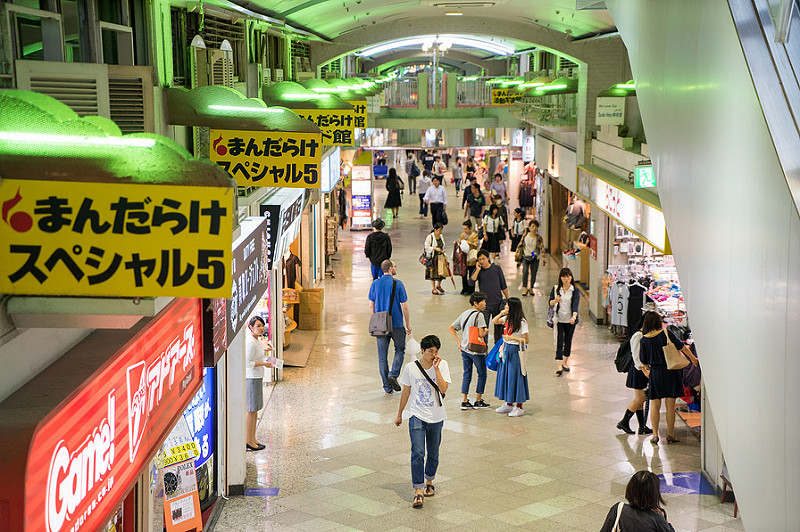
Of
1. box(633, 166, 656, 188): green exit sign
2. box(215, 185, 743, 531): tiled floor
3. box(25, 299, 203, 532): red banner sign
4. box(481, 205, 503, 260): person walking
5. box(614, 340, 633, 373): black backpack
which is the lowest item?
box(215, 185, 743, 531): tiled floor

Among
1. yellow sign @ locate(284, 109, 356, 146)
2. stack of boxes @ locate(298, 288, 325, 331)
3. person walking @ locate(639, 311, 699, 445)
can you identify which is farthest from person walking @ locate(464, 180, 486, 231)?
person walking @ locate(639, 311, 699, 445)

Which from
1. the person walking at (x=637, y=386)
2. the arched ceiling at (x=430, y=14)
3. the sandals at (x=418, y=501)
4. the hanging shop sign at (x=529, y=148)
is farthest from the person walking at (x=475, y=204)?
the sandals at (x=418, y=501)

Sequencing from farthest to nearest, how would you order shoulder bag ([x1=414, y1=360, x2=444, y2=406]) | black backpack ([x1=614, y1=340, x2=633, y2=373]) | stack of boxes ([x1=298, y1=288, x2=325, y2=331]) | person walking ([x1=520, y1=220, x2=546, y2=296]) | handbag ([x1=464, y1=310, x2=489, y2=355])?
1. person walking ([x1=520, y1=220, x2=546, y2=296])
2. stack of boxes ([x1=298, y1=288, x2=325, y2=331])
3. handbag ([x1=464, y1=310, x2=489, y2=355])
4. black backpack ([x1=614, y1=340, x2=633, y2=373])
5. shoulder bag ([x1=414, y1=360, x2=444, y2=406])

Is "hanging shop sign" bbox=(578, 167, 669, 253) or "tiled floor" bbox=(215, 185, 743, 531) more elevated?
"hanging shop sign" bbox=(578, 167, 669, 253)

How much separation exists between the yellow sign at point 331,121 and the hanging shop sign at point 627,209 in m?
3.64

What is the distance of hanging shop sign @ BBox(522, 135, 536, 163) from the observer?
25587mm

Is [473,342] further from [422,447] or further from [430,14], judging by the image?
[430,14]

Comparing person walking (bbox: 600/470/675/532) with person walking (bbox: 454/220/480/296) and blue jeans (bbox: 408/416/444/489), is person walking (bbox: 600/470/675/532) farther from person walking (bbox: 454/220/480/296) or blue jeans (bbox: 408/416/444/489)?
person walking (bbox: 454/220/480/296)

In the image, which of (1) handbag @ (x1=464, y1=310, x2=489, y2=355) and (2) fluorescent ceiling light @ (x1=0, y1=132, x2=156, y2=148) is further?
(1) handbag @ (x1=464, y1=310, x2=489, y2=355)

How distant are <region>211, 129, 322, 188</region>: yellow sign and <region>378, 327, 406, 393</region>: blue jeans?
5073 millimetres

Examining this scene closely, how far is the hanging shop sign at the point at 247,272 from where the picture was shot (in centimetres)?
723

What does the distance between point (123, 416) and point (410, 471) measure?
558 cm

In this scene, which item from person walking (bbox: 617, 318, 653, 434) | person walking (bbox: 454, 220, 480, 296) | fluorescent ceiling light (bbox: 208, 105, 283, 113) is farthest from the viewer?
person walking (bbox: 454, 220, 480, 296)

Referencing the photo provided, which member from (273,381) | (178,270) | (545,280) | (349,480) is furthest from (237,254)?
(545,280)
